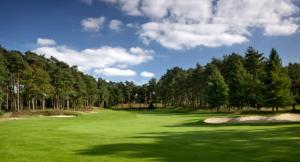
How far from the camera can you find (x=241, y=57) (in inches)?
3974

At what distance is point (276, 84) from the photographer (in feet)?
208

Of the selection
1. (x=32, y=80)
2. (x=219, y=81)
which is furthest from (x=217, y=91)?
(x=32, y=80)

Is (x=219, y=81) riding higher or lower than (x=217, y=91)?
higher

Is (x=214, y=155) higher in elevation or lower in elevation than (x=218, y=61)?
lower

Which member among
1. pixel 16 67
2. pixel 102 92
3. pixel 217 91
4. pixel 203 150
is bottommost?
pixel 203 150

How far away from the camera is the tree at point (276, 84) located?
63.2m

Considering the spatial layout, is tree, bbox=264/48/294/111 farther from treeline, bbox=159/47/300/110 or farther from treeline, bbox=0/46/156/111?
treeline, bbox=0/46/156/111

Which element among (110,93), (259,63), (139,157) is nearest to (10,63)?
(259,63)

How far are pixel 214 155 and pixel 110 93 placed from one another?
18293cm

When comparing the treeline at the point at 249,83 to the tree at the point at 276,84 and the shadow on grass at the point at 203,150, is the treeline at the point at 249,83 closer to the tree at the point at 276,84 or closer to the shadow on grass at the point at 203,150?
the tree at the point at 276,84

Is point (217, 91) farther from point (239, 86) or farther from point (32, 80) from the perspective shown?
point (32, 80)

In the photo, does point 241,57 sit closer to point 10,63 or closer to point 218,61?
point 218,61

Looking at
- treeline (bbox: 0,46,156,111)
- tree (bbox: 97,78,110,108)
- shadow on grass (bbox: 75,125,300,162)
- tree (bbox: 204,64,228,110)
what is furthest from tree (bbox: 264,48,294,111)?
tree (bbox: 97,78,110,108)

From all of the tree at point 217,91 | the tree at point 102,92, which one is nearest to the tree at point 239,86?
the tree at point 217,91
